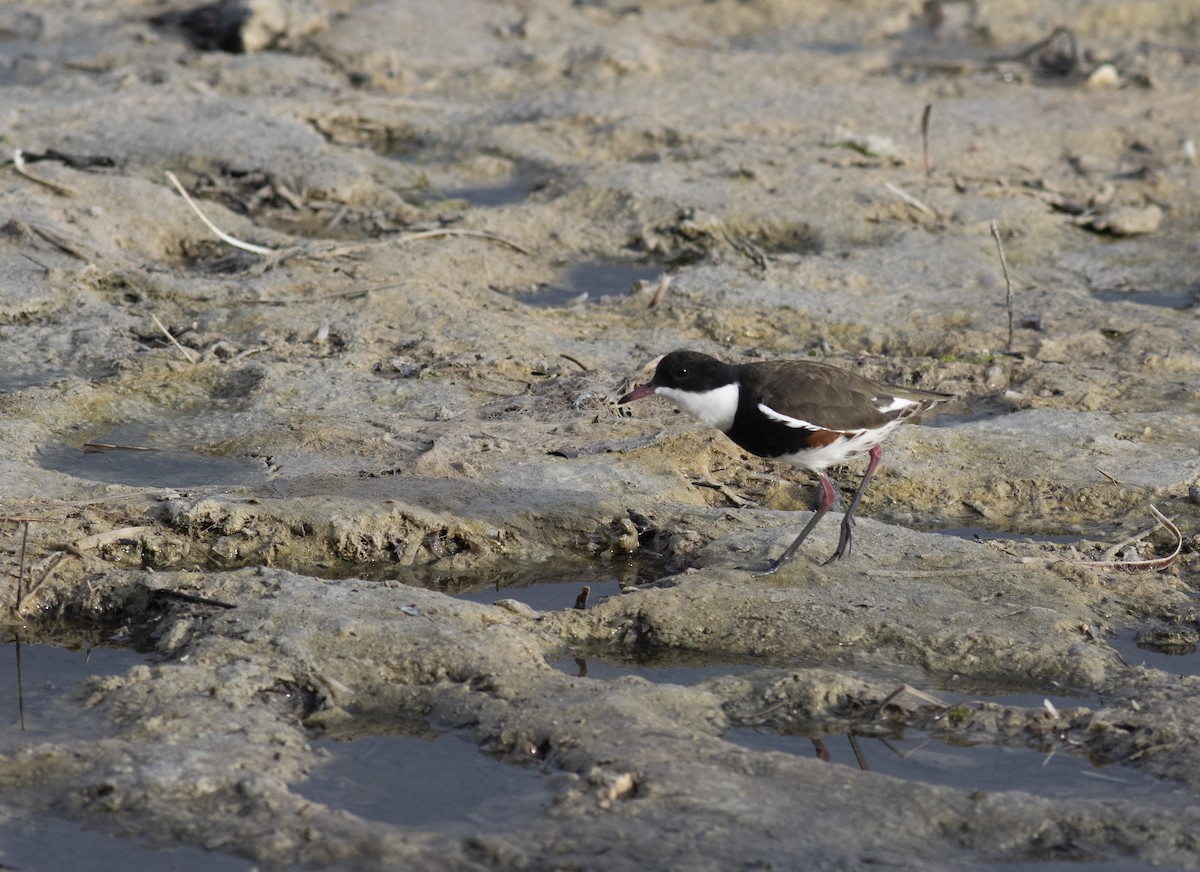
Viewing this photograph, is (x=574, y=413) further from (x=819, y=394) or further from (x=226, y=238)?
(x=226, y=238)

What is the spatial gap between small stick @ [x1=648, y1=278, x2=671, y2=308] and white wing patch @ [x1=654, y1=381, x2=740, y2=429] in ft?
7.57

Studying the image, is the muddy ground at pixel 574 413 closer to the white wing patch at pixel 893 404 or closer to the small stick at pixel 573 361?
the small stick at pixel 573 361

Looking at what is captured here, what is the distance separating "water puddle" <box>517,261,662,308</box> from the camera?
28.0 feet

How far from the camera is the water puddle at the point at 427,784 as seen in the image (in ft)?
13.8

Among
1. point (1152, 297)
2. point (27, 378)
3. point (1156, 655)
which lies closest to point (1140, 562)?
point (1156, 655)

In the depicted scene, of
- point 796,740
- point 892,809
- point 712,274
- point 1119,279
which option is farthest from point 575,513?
point 1119,279

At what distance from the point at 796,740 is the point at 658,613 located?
87 centimetres

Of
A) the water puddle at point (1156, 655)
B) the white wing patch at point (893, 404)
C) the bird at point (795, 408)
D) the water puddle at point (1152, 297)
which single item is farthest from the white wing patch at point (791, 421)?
the water puddle at point (1152, 297)

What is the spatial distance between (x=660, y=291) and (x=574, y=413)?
1.55 meters

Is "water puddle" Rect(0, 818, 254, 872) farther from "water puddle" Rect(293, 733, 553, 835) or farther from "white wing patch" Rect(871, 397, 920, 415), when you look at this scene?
"white wing patch" Rect(871, 397, 920, 415)

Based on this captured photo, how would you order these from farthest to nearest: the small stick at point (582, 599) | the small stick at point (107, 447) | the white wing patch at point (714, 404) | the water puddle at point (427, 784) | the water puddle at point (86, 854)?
the small stick at point (107, 447) < the white wing patch at point (714, 404) < the small stick at point (582, 599) < the water puddle at point (427, 784) < the water puddle at point (86, 854)

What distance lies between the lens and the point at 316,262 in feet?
27.5

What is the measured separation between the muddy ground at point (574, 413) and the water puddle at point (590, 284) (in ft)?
0.14

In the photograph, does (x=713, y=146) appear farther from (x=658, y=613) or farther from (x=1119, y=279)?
(x=658, y=613)
